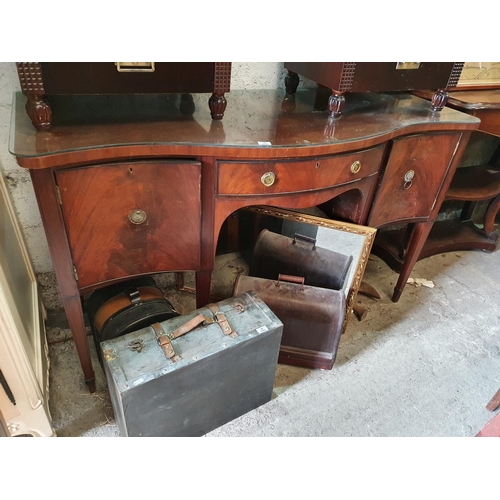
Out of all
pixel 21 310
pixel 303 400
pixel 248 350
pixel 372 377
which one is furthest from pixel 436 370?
pixel 21 310

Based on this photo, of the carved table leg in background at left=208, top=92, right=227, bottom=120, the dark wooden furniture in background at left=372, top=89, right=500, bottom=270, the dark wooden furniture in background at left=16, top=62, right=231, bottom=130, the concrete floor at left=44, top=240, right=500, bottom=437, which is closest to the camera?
the dark wooden furniture in background at left=16, top=62, right=231, bottom=130

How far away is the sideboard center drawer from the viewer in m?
1.07

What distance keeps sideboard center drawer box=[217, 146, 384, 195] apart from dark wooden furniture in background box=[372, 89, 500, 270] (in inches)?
27.0

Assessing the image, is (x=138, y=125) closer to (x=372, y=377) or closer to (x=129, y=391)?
(x=129, y=391)

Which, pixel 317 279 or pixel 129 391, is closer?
pixel 129 391

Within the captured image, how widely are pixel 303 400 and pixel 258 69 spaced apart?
1212mm

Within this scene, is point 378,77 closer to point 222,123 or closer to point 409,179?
point 409,179

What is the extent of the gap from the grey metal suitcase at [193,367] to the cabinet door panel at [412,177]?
60cm

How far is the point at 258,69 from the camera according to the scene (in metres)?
1.49

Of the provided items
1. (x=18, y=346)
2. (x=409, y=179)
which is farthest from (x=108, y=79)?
(x=409, y=179)

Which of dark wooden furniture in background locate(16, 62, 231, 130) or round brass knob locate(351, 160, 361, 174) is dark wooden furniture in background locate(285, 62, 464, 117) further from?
dark wooden furniture in background locate(16, 62, 231, 130)

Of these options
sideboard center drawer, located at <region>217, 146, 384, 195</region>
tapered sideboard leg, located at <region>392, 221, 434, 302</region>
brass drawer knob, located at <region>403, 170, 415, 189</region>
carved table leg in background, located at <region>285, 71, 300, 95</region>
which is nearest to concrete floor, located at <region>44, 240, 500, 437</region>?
tapered sideboard leg, located at <region>392, 221, 434, 302</region>

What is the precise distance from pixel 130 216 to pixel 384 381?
43.0 inches

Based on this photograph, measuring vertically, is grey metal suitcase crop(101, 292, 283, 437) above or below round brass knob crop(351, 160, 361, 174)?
below
